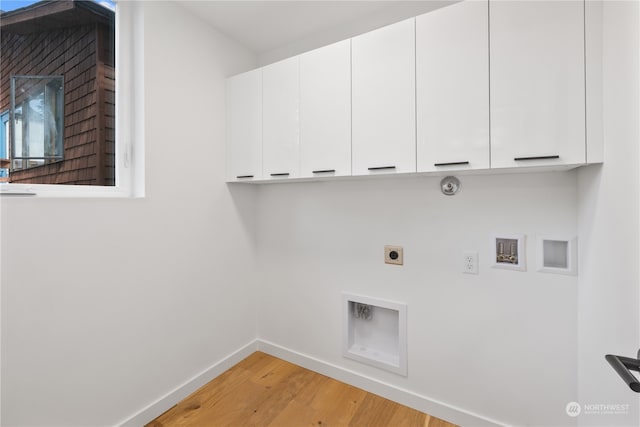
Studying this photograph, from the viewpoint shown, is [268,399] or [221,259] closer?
[268,399]

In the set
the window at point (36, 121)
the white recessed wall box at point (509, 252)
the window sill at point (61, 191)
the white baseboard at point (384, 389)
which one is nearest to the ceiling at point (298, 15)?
the window at point (36, 121)

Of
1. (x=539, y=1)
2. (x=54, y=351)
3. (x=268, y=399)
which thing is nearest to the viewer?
(x=539, y=1)

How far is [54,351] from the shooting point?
1.32 m

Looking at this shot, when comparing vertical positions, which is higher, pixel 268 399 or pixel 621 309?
pixel 621 309

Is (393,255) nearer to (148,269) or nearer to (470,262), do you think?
(470,262)

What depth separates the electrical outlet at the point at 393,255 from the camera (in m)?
1.82

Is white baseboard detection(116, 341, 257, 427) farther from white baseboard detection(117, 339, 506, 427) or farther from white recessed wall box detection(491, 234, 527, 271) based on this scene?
white recessed wall box detection(491, 234, 527, 271)

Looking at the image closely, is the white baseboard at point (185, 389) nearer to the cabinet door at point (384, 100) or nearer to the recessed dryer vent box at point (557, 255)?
the cabinet door at point (384, 100)

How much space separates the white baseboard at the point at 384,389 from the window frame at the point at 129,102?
1.63 m

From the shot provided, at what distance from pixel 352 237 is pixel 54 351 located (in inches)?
66.9

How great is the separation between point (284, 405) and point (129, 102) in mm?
2094

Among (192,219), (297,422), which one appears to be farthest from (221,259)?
(297,422)

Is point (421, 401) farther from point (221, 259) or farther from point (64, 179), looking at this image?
point (64, 179)

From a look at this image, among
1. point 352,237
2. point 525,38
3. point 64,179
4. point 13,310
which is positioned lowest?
point 13,310
